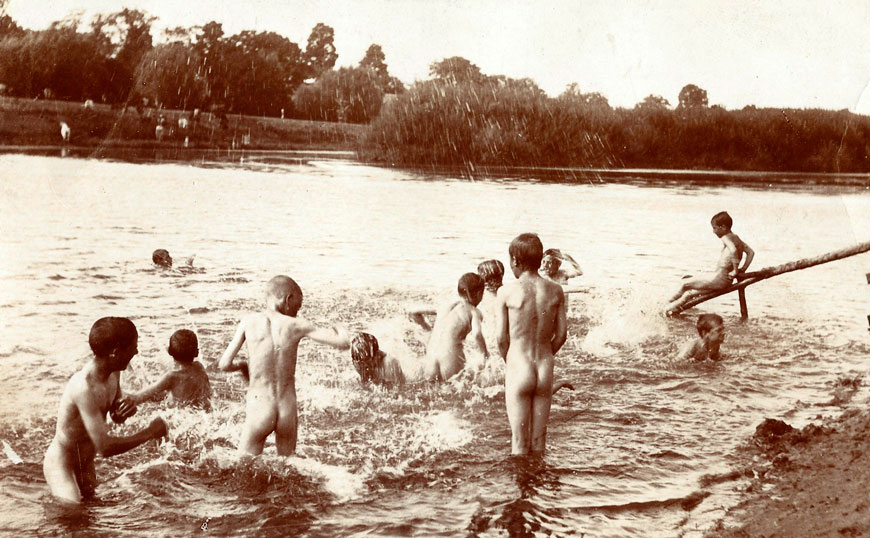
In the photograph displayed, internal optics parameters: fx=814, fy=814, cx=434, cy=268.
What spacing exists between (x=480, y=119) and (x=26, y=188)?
552 inches

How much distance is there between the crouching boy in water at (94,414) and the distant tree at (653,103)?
25.9 metres

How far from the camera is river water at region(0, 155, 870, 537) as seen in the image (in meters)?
4.89

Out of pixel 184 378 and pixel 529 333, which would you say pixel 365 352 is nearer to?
pixel 184 378

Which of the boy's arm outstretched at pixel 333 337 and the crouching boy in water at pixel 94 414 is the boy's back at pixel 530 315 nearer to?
the boy's arm outstretched at pixel 333 337

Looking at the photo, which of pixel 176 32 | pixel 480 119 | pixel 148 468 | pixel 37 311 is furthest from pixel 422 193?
pixel 148 468

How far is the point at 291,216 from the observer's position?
18.3 meters

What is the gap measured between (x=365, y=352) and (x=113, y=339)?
2860 millimetres

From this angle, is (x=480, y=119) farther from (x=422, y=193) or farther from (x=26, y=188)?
(x=26, y=188)

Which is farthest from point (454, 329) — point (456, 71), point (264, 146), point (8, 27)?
point (264, 146)

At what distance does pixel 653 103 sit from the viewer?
28469mm

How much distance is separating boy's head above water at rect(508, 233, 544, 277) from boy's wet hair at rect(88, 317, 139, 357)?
2.43 m

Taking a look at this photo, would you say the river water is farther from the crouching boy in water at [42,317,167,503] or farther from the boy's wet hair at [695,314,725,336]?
the boy's wet hair at [695,314,725,336]

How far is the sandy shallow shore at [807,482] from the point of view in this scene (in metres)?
4.30

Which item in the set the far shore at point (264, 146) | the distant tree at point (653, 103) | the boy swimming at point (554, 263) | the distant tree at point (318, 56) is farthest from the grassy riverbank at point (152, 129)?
the boy swimming at point (554, 263)
